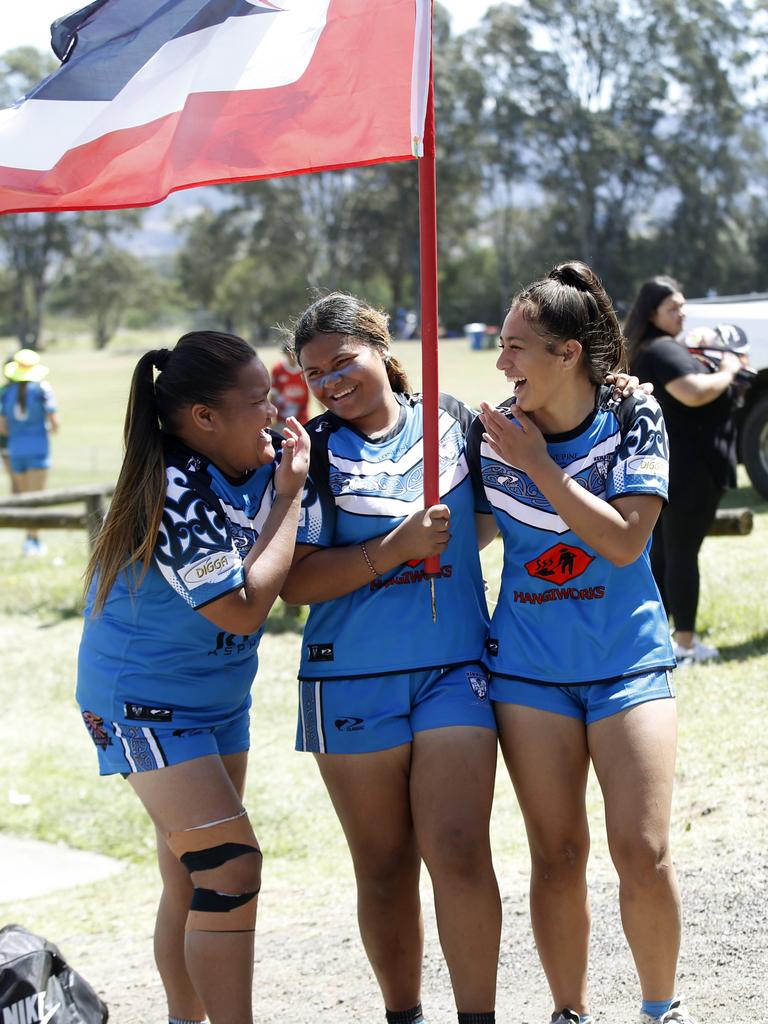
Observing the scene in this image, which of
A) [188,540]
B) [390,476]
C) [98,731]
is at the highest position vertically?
[390,476]

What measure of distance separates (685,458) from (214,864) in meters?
4.77

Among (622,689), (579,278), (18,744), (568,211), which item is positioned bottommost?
(18,744)

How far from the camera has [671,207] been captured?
5553cm

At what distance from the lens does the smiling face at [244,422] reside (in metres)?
3.28

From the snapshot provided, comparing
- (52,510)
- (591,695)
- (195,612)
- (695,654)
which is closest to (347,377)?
(195,612)

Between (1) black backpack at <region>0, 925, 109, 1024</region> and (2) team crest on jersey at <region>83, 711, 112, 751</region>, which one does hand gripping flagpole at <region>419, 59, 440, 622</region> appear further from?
(1) black backpack at <region>0, 925, 109, 1024</region>

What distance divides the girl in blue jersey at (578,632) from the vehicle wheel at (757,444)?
27.9 feet

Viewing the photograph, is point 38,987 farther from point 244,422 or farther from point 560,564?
point 560,564

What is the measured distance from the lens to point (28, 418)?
13.1 meters

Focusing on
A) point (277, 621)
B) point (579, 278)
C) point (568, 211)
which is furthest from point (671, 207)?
point (579, 278)

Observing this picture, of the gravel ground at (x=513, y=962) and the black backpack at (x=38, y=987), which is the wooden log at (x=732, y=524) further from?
the black backpack at (x=38, y=987)

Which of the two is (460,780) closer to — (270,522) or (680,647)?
(270,522)

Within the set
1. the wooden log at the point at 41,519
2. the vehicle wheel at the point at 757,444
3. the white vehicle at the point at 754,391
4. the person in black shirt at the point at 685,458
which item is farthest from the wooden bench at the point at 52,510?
the vehicle wheel at the point at 757,444

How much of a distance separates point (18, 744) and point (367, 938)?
444 centimetres
